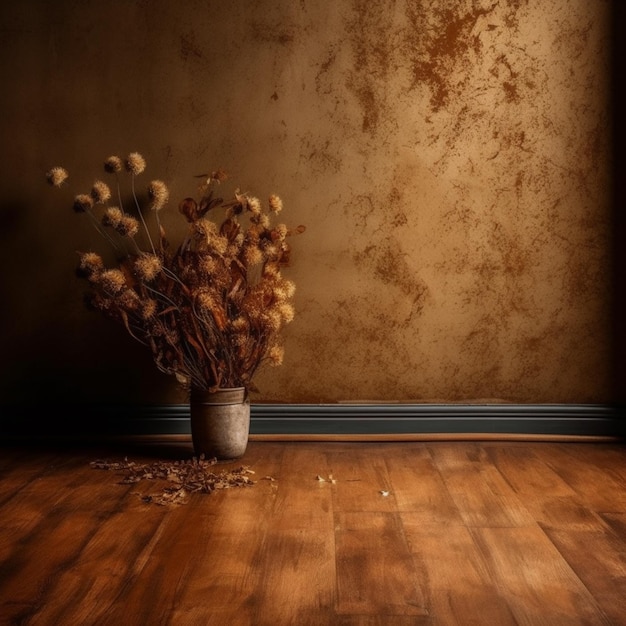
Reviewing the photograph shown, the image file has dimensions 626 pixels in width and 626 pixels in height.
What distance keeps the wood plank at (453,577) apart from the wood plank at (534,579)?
0.02 metres

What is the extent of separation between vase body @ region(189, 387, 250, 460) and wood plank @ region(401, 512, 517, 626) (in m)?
0.78

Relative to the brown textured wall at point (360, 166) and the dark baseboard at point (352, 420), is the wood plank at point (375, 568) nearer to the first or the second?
the dark baseboard at point (352, 420)

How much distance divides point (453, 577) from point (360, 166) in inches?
66.3

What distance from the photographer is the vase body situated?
8.75 ft

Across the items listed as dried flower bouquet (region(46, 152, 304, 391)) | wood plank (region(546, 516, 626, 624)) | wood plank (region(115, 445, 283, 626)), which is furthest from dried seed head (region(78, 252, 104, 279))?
wood plank (region(546, 516, 626, 624))

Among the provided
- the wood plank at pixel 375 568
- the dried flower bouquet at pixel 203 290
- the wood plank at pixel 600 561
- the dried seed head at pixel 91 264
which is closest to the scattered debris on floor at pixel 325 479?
the wood plank at pixel 375 568

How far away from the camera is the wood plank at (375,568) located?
1.59 metres

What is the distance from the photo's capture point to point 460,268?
118 inches

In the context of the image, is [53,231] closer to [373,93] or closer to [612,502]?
[373,93]

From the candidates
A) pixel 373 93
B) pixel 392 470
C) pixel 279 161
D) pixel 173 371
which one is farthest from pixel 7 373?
pixel 373 93

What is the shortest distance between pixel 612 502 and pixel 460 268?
1.07 metres

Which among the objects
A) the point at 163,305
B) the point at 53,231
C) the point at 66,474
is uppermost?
the point at 53,231

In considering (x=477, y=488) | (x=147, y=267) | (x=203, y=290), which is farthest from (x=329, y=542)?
(x=147, y=267)

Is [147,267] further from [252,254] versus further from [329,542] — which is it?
[329,542]
